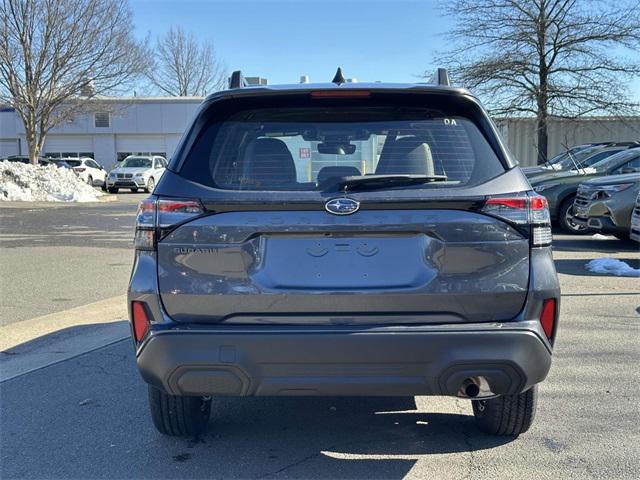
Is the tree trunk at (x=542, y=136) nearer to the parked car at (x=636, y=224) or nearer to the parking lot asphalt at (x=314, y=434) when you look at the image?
the parked car at (x=636, y=224)

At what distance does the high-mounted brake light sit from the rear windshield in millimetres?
76

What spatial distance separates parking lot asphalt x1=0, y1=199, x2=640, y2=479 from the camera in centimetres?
337

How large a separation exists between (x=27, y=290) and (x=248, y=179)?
19.0 ft

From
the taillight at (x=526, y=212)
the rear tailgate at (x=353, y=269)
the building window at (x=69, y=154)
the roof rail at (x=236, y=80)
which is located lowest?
the rear tailgate at (x=353, y=269)

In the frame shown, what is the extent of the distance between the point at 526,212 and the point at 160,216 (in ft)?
5.57

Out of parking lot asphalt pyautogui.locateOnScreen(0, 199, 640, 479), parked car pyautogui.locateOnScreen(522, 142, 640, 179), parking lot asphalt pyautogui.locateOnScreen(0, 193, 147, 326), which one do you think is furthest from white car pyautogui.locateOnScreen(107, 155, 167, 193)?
parking lot asphalt pyautogui.locateOnScreen(0, 199, 640, 479)

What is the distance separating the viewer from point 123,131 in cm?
4803

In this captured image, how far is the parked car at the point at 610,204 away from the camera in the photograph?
10.7m

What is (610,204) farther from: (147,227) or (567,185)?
(147,227)

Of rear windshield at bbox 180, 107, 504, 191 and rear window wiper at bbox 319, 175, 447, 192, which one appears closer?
rear window wiper at bbox 319, 175, 447, 192

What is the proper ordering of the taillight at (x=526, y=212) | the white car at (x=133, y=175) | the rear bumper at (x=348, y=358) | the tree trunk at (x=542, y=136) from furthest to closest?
the white car at (x=133, y=175) → the tree trunk at (x=542, y=136) → the taillight at (x=526, y=212) → the rear bumper at (x=348, y=358)

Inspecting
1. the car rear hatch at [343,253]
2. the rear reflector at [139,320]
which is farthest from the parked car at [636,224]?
the rear reflector at [139,320]

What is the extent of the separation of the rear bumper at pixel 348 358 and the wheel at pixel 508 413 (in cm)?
64

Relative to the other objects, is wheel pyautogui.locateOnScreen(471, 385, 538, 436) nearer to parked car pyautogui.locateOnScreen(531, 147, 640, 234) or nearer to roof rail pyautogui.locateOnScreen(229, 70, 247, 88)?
roof rail pyautogui.locateOnScreen(229, 70, 247, 88)
